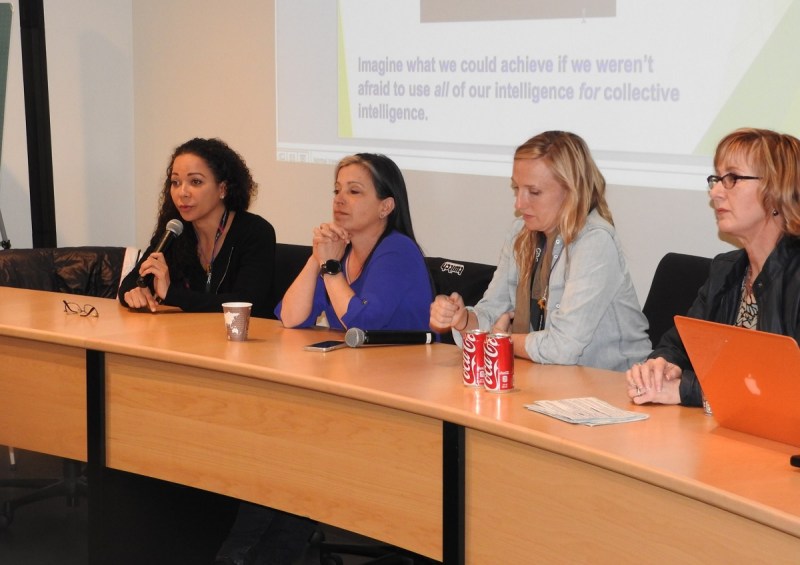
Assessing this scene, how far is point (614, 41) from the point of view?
3.67 meters

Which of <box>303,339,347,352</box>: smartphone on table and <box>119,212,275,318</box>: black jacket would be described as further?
<box>119,212,275,318</box>: black jacket

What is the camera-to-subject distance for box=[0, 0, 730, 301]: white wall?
4.95 metres

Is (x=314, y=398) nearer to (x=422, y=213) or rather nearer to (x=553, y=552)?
(x=553, y=552)

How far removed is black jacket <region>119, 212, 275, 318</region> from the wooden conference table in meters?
0.24

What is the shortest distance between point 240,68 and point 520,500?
3762 mm

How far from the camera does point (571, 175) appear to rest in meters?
2.64

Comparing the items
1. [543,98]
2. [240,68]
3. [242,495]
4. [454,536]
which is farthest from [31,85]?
[454,536]

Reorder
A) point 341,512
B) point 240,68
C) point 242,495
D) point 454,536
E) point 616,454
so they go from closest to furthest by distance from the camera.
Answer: point 616,454
point 454,536
point 341,512
point 242,495
point 240,68

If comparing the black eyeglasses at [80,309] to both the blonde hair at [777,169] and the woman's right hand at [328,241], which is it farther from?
the blonde hair at [777,169]

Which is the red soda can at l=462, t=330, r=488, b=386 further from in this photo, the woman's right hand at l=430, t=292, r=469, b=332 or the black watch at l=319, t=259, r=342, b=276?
the black watch at l=319, t=259, r=342, b=276

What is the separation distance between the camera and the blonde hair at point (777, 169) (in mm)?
2104

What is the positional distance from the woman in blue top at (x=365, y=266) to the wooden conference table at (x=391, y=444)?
5.4 inches

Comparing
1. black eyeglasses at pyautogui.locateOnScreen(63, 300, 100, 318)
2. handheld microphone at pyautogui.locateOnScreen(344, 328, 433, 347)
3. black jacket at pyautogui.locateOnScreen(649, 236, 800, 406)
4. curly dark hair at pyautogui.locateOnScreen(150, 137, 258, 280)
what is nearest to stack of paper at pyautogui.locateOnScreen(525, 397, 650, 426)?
black jacket at pyautogui.locateOnScreen(649, 236, 800, 406)

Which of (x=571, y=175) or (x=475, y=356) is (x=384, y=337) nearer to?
(x=475, y=356)
